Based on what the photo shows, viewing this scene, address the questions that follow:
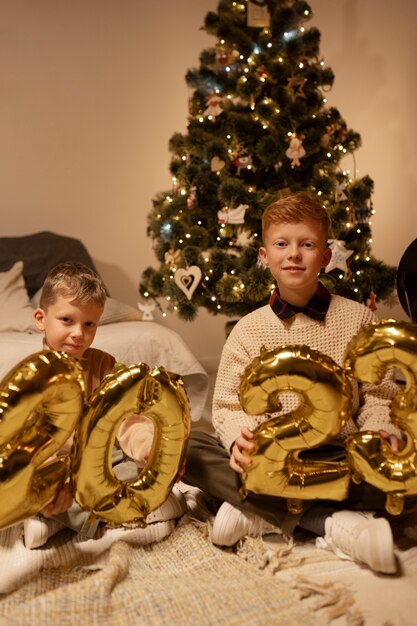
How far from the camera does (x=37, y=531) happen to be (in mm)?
1279

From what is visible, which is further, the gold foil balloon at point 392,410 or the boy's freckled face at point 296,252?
the boy's freckled face at point 296,252

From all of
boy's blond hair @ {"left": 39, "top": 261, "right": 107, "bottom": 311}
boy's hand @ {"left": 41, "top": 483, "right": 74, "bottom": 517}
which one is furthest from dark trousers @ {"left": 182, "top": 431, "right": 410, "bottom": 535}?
boy's blond hair @ {"left": 39, "top": 261, "right": 107, "bottom": 311}

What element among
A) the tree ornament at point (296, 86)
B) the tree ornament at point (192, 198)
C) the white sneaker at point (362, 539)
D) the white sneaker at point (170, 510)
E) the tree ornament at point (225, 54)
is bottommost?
the white sneaker at point (170, 510)

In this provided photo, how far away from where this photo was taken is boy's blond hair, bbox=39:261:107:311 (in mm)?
1378

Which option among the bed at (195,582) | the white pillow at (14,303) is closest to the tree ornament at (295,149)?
the white pillow at (14,303)

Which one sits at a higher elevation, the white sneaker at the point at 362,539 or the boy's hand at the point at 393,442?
the boy's hand at the point at 393,442

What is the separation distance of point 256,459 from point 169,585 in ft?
0.91

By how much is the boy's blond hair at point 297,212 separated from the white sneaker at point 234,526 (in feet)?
2.04

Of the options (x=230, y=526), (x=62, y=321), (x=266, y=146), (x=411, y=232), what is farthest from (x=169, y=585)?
(x=411, y=232)

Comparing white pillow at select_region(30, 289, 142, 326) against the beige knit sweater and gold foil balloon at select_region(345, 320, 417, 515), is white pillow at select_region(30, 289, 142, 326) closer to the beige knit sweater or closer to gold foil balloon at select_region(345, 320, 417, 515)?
the beige knit sweater

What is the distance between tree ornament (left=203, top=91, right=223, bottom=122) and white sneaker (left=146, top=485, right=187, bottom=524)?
1.60 metres

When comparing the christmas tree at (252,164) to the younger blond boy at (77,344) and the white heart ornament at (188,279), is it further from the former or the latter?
the younger blond boy at (77,344)

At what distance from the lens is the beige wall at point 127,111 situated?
328 cm

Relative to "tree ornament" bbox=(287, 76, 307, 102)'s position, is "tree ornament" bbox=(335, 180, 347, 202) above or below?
below
